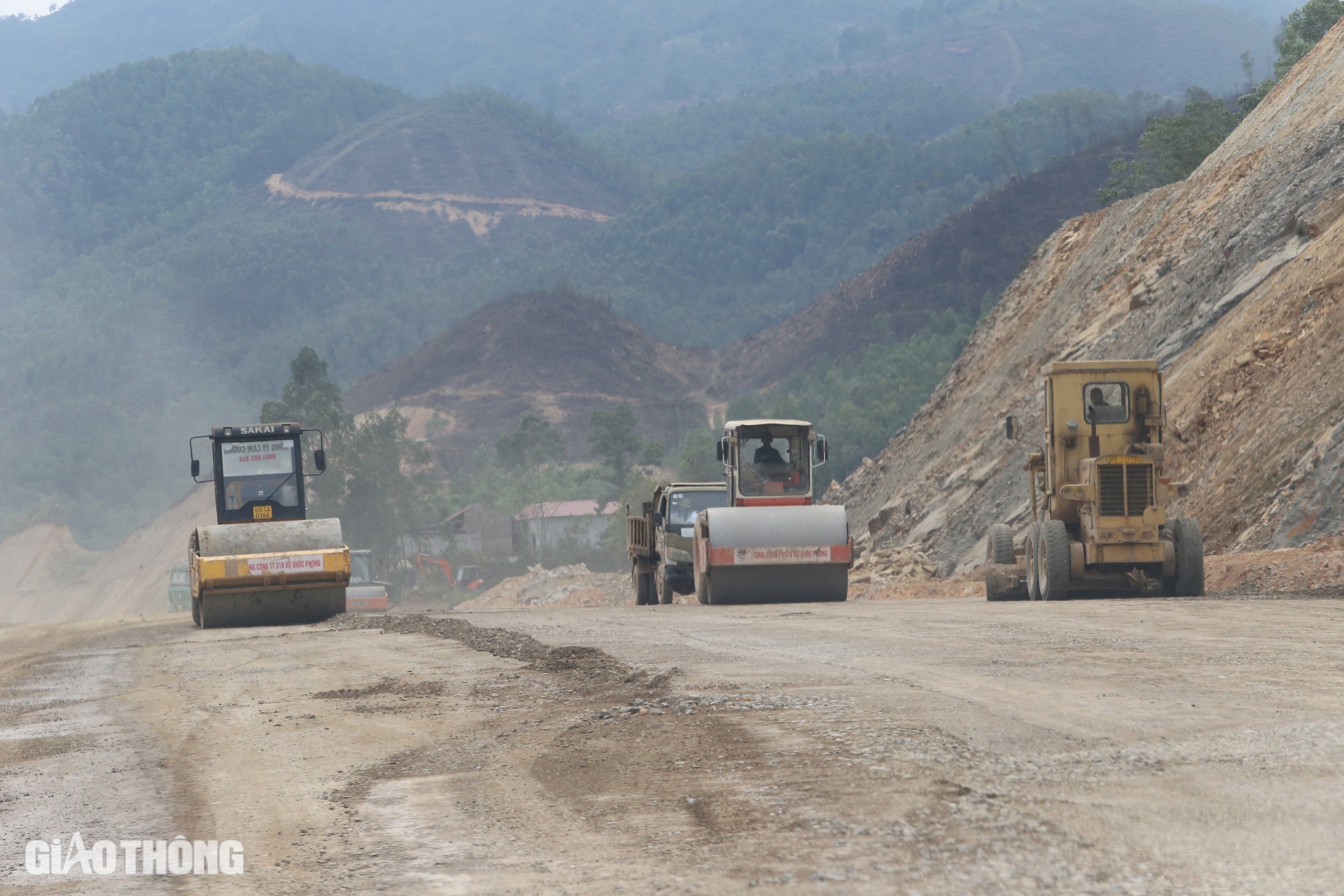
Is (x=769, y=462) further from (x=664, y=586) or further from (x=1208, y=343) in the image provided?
(x=1208, y=343)

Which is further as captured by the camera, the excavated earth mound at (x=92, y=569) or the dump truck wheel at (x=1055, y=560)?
the excavated earth mound at (x=92, y=569)

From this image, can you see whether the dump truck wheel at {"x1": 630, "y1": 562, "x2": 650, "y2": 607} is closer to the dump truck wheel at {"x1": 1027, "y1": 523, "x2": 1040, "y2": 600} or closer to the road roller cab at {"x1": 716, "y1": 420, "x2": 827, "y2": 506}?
the road roller cab at {"x1": 716, "y1": 420, "x2": 827, "y2": 506}

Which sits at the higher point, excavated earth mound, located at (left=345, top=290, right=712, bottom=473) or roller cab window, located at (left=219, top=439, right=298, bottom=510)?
excavated earth mound, located at (left=345, top=290, right=712, bottom=473)

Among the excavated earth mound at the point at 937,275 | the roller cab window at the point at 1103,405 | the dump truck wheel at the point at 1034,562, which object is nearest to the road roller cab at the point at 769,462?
the dump truck wheel at the point at 1034,562

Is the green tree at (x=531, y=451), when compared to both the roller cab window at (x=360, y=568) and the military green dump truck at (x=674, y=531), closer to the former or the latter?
the roller cab window at (x=360, y=568)

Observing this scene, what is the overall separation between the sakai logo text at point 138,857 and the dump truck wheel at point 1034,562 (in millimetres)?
14908

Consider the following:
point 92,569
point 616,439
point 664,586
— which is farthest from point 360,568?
point 92,569

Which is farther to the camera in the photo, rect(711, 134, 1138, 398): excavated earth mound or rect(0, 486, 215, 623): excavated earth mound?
rect(711, 134, 1138, 398): excavated earth mound

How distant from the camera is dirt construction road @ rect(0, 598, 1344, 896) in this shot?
5.70 m

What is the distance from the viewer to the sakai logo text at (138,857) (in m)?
6.23

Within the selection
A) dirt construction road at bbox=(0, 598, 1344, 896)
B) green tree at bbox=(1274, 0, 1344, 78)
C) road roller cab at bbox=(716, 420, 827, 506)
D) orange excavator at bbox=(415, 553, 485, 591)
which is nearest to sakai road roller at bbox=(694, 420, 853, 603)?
road roller cab at bbox=(716, 420, 827, 506)

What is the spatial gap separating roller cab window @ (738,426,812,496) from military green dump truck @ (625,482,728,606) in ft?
3.67

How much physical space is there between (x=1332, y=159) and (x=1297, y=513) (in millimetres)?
11073

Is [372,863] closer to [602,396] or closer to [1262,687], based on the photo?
[1262,687]
